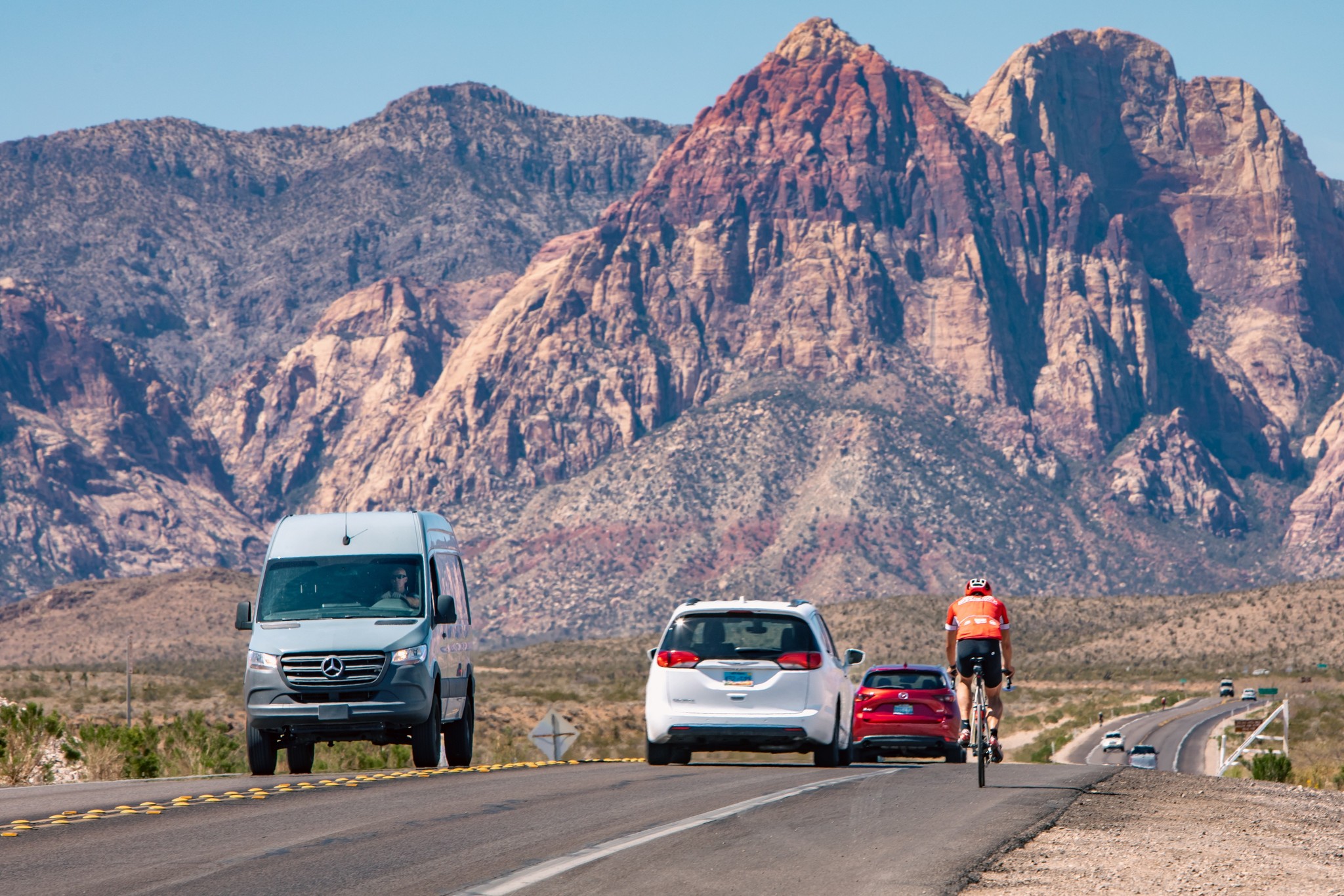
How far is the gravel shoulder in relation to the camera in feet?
33.8

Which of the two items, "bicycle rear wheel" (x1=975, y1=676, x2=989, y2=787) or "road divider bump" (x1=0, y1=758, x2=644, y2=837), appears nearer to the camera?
"road divider bump" (x1=0, y1=758, x2=644, y2=837)

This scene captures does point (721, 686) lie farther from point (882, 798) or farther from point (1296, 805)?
point (1296, 805)

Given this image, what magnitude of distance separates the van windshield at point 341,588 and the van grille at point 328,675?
0.76 metres

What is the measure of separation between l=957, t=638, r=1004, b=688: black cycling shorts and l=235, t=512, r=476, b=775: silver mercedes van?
19.9 feet

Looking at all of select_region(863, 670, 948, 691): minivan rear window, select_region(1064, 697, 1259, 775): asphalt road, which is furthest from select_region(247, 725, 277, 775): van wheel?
select_region(1064, 697, 1259, 775): asphalt road

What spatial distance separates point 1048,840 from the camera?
12227 mm

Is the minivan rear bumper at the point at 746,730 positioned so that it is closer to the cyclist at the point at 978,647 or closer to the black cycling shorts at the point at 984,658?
the cyclist at the point at 978,647

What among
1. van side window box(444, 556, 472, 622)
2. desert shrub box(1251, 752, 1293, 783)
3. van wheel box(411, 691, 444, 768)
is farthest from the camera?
desert shrub box(1251, 752, 1293, 783)

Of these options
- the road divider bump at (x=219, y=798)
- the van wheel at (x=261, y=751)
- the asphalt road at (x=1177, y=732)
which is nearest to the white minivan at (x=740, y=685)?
the road divider bump at (x=219, y=798)

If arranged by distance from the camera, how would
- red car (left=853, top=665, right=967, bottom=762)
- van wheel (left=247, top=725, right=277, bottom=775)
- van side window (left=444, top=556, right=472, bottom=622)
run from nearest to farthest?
van wheel (left=247, top=725, right=277, bottom=775)
van side window (left=444, top=556, right=472, bottom=622)
red car (left=853, top=665, right=967, bottom=762)

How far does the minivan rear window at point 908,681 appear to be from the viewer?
28.2 metres

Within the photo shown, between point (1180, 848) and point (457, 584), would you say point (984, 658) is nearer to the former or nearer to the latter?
point (1180, 848)

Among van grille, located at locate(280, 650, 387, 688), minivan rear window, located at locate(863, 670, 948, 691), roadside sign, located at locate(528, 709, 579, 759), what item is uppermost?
van grille, located at locate(280, 650, 387, 688)

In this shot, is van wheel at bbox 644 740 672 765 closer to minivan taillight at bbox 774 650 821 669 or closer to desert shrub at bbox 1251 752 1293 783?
minivan taillight at bbox 774 650 821 669
